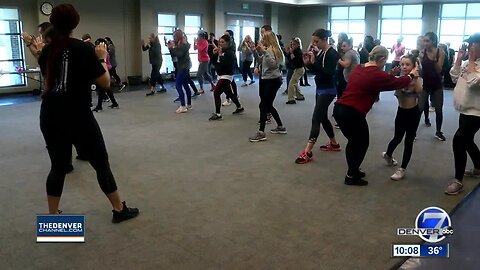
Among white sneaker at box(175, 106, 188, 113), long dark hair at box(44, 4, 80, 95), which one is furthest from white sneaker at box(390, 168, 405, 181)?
white sneaker at box(175, 106, 188, 113)

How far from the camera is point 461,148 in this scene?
3830mm

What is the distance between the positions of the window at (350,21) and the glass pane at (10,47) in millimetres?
10942

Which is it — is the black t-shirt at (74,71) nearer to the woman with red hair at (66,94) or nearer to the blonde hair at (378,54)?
the woman with red hair at (66,94)

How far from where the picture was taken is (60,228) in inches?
121

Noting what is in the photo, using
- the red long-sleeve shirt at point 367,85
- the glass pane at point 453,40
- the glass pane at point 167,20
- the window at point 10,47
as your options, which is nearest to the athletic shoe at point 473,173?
the red long-sleeve shirt at point 367,85

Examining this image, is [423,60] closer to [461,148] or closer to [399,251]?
[461,148]

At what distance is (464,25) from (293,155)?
→ 11902 millimetres

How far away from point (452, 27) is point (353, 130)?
495 inches

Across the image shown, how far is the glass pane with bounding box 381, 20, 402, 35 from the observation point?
15484 millimetres

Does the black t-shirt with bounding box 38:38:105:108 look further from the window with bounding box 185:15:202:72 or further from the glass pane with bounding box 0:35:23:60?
the window with bounding box 185:15:202:72

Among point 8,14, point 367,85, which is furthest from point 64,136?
point 8,14

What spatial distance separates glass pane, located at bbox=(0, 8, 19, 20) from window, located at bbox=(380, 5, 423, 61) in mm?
11230

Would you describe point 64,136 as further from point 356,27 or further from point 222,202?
point 356,27

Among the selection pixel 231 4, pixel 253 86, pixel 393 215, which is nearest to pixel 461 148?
pixel 393 215
